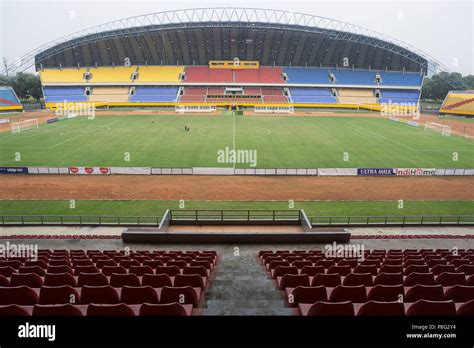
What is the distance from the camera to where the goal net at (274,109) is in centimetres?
9029

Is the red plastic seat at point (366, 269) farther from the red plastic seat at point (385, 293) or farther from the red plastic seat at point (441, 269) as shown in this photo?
the red plastic seat at point (385, 293)

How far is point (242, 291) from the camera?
897 cm

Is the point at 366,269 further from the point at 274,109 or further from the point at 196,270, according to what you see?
the point at 274,109

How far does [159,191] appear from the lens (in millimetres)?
28719

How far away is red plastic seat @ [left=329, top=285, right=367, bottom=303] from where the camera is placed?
6.65m

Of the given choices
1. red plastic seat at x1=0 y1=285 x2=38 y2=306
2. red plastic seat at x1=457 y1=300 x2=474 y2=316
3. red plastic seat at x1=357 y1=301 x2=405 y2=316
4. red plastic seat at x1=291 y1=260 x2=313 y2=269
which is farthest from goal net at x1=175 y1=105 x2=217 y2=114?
red plastic seat at x1=457 y1=300 x2=474 y2=316

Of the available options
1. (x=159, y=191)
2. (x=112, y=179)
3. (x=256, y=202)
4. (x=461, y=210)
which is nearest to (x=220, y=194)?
(x=256, y=202)

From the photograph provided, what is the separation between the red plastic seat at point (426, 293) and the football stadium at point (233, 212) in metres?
0.03

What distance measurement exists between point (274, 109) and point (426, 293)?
89.2m

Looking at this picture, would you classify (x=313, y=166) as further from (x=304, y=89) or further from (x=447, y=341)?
(x=304, y=89)

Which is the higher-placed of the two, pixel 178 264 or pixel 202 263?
pixel 178 264

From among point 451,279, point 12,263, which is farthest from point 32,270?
point 451,279

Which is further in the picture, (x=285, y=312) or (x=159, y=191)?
(x=159, y=191)

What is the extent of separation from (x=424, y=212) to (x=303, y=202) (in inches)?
345
